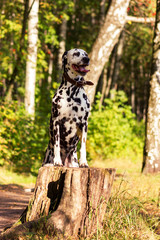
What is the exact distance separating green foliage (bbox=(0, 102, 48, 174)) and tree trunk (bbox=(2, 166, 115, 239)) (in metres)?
5.38

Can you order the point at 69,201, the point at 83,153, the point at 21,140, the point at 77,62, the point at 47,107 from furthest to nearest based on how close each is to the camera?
the point at 47,107 < the point at 21,140 < the point at 83,153 < the point at 77,62 < the point at 69,201

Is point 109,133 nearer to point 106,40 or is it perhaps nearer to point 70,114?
point 106,40

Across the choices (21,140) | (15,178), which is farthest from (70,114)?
(21,140)

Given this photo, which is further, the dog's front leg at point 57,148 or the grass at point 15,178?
the grass at point 15,178

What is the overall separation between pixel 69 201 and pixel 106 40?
4955 mm

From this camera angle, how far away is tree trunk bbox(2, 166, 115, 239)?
12.5 ft

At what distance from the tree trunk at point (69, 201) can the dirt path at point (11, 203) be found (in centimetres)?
70

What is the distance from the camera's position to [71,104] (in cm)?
418

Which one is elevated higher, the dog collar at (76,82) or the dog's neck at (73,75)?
the dog's neck at (73,75)

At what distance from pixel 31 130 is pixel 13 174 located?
1.36m

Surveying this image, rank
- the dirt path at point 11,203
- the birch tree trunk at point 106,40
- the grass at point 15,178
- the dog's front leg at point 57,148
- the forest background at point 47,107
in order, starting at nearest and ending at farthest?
the dog's front leg at point 57,148, the dirt path at point 11,203, the birch tree trunk at point 106,40, the grass at point 15,178, the forest background at point 47,107

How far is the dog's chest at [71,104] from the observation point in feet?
13.7

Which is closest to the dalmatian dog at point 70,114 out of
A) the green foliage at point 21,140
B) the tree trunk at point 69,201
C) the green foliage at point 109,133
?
the tree trunk at point 69,201

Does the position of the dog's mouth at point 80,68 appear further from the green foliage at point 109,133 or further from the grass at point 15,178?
the green foliage at point 109,133
